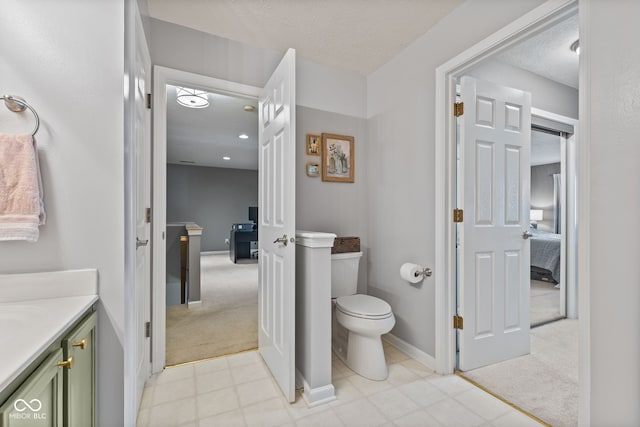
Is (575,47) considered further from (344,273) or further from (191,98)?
(191,98)

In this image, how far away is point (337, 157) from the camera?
2582 millimetres

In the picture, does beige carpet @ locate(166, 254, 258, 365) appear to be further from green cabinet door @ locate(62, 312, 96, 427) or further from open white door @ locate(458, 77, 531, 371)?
open white door @ locate(458, 77, 531, 371)

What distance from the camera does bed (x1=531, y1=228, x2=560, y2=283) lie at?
4297 millimetres

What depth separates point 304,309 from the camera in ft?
5.67

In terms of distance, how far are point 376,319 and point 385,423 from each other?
0.54m

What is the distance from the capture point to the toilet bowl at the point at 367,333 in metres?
1.84

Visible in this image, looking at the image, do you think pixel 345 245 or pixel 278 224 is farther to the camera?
pixel 345 245

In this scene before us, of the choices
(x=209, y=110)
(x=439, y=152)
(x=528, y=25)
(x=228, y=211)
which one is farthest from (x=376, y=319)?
(x=228, y=211)

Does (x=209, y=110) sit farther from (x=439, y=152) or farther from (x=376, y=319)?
(x=376, y=319)

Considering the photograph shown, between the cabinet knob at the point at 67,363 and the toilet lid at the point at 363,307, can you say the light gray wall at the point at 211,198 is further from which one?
the cabinet knob at the point at 67,363

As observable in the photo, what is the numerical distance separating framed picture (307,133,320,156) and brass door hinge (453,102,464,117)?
1.09 metres

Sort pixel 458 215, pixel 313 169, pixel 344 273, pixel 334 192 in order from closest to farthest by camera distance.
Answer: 1. pixel 458 215
2. pixel 344 273
3. pixel 313 169
4. pixel 334 192

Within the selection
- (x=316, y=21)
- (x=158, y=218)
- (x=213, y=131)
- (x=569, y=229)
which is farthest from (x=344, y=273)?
(x=213, y=131)

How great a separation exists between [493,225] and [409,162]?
767mm
